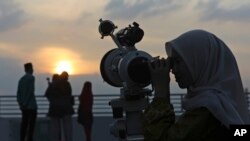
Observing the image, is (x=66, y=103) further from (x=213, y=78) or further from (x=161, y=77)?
(x=213, y=78)

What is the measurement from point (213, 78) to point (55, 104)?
1045 cm

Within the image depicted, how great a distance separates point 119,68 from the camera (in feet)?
17.5

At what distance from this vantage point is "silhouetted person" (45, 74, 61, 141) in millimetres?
13648

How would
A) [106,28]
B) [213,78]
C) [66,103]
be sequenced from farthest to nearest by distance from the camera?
[66,103] → [106,28] → [213,78]

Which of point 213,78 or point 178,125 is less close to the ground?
point 213,78

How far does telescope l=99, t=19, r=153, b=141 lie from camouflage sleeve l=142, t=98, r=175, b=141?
1.48 m

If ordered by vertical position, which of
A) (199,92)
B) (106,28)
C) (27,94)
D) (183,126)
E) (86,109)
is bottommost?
(183,126)

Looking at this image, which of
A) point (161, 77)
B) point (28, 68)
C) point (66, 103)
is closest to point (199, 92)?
point (161, 77)

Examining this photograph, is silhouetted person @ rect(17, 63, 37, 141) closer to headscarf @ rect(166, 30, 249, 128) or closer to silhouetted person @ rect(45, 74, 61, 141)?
silhouetted person @ rect(45, 74, 61, 141)

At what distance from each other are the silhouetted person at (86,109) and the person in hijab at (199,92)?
11.4 meters

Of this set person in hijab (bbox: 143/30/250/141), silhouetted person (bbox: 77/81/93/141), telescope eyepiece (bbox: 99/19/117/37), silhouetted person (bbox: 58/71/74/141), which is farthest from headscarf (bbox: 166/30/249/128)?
silhouetted person (bbox: 77/81/93/141)

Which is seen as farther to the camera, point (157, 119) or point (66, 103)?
point (66, 103)

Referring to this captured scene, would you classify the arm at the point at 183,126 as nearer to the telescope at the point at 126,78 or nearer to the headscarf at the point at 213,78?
the headscarf at the point at 213,78

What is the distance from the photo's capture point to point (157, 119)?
11.5 feet
